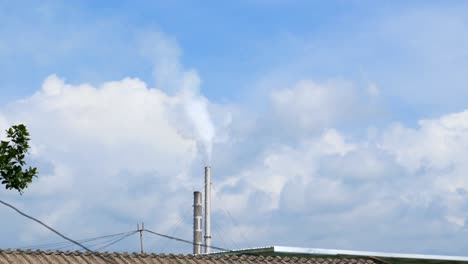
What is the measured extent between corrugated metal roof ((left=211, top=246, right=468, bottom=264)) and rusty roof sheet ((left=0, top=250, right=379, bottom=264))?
0.17 meters

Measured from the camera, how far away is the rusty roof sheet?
1950 centimetres

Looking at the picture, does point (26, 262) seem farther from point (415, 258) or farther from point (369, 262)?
point (415, 258)

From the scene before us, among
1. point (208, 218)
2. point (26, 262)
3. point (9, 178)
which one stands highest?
point (208, 218)

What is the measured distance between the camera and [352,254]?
2536cm

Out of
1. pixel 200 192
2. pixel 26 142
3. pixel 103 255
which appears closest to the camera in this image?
pixel 103 255

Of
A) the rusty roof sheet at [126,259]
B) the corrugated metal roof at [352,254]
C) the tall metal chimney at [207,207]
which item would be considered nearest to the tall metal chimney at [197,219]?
the tall metal chimney at [207,207]

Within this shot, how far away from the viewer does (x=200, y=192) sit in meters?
56.2

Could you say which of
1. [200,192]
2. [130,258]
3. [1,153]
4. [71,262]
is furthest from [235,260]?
[200,192]

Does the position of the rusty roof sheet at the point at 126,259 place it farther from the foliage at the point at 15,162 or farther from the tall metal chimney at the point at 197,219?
the tall metal chimney at the point at 197,219

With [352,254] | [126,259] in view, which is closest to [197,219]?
[352,254]

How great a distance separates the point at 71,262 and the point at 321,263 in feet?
24.4

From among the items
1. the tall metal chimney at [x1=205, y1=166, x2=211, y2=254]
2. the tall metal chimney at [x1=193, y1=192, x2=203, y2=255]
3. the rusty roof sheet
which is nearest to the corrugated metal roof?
the rusty roof sheet

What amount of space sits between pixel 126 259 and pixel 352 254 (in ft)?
23.7

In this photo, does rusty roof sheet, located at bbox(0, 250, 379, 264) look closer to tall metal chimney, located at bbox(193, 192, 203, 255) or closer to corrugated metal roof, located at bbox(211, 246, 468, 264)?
corrugated metal roof, located at bbox(211, 246, 468, 264)
